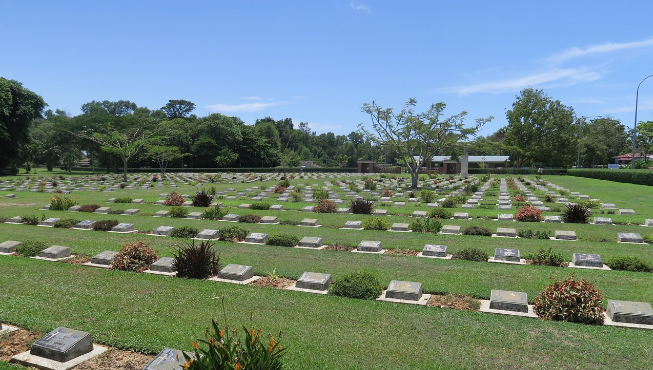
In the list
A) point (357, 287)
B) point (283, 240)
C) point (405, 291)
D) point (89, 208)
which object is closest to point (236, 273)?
point (357, 287)

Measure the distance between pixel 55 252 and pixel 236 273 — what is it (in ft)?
15.4

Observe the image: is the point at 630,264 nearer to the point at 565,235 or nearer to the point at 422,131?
the point at 565,235

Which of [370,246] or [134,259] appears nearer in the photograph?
[134,259]

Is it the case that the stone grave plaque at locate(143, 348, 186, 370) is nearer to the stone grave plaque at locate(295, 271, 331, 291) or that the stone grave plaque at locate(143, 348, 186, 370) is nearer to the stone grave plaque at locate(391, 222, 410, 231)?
the stone grave plaque at locate(295, 271, 331, 291)

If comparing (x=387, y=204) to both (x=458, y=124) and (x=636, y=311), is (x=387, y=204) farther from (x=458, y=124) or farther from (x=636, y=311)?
(x=636, y=311)

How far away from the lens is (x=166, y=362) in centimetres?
430

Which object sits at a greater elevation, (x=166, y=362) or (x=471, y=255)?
(x=166, y=362)

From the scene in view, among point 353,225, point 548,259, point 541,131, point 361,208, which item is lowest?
point 353,225

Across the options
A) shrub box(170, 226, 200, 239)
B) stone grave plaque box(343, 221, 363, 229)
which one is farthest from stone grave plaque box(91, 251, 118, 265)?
stone grave plaque box(343, 221, 363, 229)

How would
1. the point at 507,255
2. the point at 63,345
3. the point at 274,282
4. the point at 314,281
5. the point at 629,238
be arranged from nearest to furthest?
the point at 63,345
the point at 314,281
the point at 274,282
the point at 507,255
the point at 629,238

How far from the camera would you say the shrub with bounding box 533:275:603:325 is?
19.1 feet

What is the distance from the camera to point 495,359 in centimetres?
471

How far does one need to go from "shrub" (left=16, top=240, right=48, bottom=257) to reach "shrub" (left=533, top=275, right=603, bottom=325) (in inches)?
404

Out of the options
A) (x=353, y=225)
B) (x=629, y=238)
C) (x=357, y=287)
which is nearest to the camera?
(x=357, y=287)
